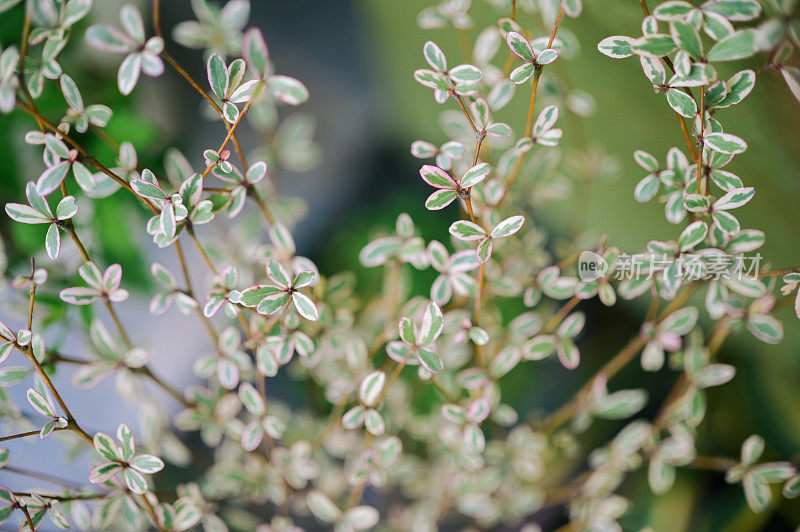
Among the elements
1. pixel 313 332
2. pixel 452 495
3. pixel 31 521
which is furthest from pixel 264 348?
pixel 452 495

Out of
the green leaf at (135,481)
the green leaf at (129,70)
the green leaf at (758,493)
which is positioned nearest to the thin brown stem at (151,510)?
the green leaf at (135,481)

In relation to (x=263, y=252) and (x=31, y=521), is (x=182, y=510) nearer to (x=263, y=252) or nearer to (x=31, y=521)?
(x=31, y=521)

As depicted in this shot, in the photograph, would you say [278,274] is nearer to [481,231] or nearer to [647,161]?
[481,231]

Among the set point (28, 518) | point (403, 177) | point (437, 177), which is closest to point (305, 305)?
point (437, 177)

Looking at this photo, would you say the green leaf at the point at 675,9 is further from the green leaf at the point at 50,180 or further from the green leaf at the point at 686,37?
the green leaf at the point at 50,180

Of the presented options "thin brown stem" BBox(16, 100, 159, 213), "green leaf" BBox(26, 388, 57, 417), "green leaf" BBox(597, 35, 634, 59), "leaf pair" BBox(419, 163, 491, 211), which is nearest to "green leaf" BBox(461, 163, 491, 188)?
"leaf pair" BBox(419, 163, 491, 211)

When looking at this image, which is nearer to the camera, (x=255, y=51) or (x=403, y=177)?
(x=255, y=51)
